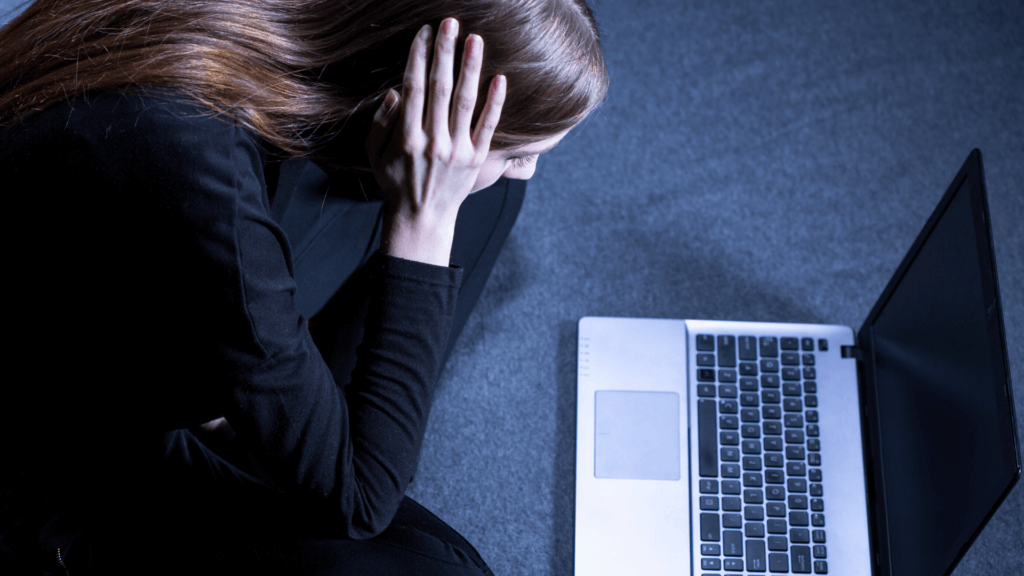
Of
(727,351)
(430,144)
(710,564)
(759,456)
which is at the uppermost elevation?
(430,144)

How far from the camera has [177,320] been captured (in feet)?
1.70

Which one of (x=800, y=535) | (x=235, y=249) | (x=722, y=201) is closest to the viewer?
(x=235, y=249)

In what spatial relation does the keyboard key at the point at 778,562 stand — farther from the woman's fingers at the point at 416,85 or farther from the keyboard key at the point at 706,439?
the woman's fingers at the point at 416,85

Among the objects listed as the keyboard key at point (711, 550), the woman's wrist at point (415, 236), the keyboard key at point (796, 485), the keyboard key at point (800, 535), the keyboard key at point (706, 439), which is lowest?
the keyboard key at point (711, 550)

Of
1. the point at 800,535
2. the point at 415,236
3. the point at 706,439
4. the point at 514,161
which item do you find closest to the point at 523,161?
the point at 514,161

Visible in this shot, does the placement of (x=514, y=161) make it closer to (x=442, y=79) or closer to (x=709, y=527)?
(x=442, y=79)

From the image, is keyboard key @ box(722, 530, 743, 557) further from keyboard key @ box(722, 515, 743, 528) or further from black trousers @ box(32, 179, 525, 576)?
black trousers @ box(32, 179, 525, 576)

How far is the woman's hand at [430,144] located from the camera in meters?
0.53

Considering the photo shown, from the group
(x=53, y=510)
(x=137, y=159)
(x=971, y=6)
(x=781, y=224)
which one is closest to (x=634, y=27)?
(x=781, y=224)

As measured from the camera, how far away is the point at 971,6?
40.7 inches

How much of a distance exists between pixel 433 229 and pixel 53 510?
444 mm

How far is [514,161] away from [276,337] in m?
0.27

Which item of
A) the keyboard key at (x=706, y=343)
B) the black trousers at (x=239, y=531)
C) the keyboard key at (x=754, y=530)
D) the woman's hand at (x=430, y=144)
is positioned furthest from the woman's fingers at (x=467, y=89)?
the keyboard key at (x=754, y=530)

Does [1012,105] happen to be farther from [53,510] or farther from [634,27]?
[53,510]
